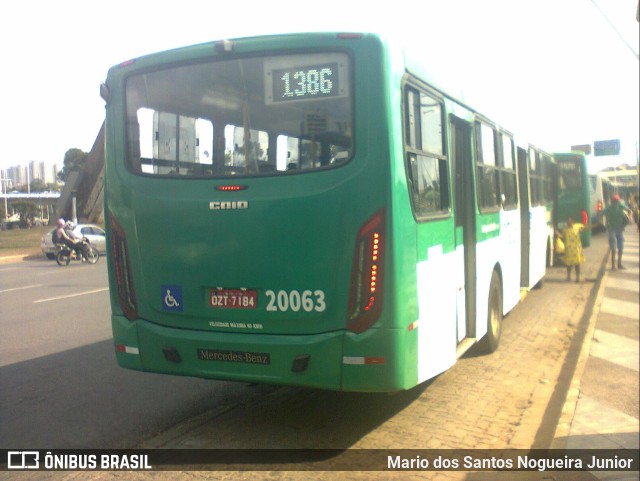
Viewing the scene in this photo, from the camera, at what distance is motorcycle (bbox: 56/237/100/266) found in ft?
73.5

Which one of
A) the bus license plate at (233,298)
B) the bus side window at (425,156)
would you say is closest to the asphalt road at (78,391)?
the bus license plate at (233,298)

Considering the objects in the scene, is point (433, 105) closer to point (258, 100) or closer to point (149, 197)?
point (258, 100)

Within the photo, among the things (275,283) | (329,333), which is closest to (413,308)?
(329,333)

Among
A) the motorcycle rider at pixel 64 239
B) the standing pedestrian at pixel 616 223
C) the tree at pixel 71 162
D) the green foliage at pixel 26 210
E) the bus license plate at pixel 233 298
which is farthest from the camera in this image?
the motorcycle rider at pixel 64 239

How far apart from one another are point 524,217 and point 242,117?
7606mm

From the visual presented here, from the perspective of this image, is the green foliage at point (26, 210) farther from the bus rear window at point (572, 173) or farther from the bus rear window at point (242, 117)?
the bus rear window at point (572, 173)

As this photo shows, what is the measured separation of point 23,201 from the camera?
28.7 feet

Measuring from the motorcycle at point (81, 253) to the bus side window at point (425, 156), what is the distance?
18.6 meters

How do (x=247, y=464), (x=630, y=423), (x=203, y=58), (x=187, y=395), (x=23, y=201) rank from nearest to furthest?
(x=247, y=464), (x=203, y=58), (x=630, y=423), (x=187, y=395), (x=23, y=201)

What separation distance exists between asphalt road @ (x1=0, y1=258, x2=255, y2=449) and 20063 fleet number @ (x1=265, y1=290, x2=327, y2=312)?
1.53 meters

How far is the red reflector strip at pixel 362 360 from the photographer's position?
4832 millimetres

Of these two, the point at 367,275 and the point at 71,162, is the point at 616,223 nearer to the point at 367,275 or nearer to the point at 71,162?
the point at 71,162

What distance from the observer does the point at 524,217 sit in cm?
→ 1161

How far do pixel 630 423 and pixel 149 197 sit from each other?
4.41 m
